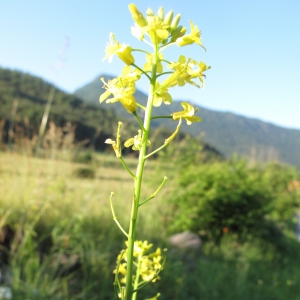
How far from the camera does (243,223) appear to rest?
24.2ft

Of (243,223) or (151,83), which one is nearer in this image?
(151,83)

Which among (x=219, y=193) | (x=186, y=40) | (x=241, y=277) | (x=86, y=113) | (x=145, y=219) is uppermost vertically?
(x=86, y=113)

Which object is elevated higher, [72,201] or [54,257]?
[72,201]

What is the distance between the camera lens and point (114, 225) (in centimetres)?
521

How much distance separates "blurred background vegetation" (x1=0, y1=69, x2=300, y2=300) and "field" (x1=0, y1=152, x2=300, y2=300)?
0.05ft

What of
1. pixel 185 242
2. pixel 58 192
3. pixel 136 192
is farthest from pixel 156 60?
pixel 185 242

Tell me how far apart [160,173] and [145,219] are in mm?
1759

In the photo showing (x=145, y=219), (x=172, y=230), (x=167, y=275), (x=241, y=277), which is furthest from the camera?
(x=172, y=230)

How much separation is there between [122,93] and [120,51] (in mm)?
121

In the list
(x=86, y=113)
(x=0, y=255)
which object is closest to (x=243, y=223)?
(x=0, y=255)

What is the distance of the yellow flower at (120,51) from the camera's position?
0.94 meters

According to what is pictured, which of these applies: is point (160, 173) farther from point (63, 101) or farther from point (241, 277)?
point (63, 101)

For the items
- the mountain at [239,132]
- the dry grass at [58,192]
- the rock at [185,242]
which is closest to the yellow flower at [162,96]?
the dry grass at [58,192]

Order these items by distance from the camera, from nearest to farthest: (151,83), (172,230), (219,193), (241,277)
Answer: (151,83) < (241,277) < (172,230) < (219,193)
